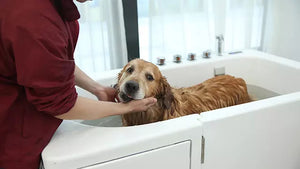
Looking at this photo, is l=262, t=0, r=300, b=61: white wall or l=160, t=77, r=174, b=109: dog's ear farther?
l=262, t=0, r=300, b=61: white wall

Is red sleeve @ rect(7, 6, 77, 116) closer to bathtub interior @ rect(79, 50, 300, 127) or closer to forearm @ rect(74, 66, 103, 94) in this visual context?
forearm @ rect(74, 66, 103, 94)

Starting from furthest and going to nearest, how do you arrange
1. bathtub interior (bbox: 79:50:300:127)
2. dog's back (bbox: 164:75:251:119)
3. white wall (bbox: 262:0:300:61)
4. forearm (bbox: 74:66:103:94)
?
1. white wall (bbox: 262:0:300:61)
2. bathtub interior (bbox: 79:50:300:127)
3. dog's back (bbox: 164:75:251:119)
4. forearm (bbox: 74:66:103:94)

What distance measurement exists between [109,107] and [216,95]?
2.83 feet

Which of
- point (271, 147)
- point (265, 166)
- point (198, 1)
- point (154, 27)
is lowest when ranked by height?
point (265, 166)

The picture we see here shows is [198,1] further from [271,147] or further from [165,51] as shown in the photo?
[271,147]

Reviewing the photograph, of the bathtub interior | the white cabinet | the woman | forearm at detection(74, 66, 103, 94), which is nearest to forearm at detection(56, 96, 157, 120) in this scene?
the woman

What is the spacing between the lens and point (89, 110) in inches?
41.8

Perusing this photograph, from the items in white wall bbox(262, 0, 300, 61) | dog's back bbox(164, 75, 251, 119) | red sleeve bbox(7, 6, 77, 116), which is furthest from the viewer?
white wall bbox(262, 0, 300, 61)

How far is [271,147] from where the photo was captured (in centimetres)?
145

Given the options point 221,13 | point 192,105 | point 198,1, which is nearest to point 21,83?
point 192,105

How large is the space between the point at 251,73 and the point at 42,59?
5.97 feet

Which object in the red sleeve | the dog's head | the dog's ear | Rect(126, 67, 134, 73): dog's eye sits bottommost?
the dog's ear

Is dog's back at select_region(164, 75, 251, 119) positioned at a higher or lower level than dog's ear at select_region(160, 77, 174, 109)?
lower

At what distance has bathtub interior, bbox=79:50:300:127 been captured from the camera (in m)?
2.04
